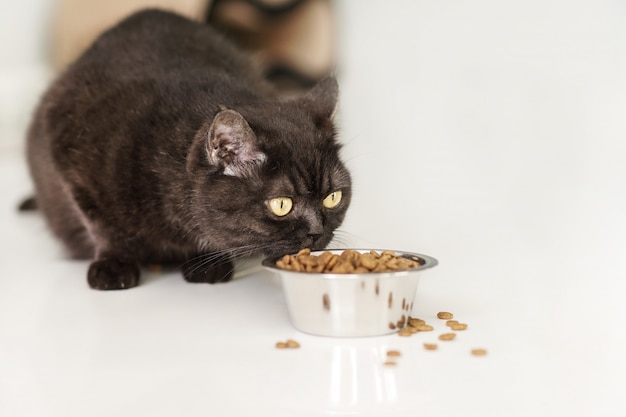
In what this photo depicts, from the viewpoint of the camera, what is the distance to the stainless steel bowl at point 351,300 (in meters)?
1.52

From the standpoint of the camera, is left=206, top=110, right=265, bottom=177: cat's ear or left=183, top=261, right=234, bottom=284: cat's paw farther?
left=183, top=261, right=234, bottom=284: cat's paw

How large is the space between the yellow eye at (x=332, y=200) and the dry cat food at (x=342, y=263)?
171mm

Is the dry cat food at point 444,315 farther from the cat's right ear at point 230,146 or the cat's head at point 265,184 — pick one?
the cat's right ear at point 230,146

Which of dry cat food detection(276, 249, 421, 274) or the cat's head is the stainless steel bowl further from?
the cat's head

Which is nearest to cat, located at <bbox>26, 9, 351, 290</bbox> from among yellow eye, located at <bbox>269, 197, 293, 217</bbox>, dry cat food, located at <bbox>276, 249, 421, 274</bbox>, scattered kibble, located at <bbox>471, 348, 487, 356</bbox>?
yellow eye, located at <bbox>269, 197, 293, 217</bbox>

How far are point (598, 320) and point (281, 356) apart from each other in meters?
0.73

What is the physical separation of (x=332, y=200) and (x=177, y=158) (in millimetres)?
418

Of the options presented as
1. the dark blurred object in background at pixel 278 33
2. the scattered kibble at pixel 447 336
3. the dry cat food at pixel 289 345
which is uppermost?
the dark blurred object in background at pixel 278 33

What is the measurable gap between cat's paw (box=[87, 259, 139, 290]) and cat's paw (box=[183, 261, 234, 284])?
0.15 metres

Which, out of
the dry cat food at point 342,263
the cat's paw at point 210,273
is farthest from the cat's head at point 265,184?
the cat's paw at point 210,273

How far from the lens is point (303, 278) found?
5.07ft

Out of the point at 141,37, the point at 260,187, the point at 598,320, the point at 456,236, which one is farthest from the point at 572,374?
the point at 141,37

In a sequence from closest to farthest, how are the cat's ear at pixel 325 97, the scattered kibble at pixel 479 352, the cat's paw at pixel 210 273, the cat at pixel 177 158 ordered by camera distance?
the scattered kibble at pixel 479 352
the cat at pixel 177 158
the cat's ear at pixel 325 97
the cat's paw at pixel 210 273

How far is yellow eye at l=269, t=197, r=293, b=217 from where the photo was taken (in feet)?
5.64
